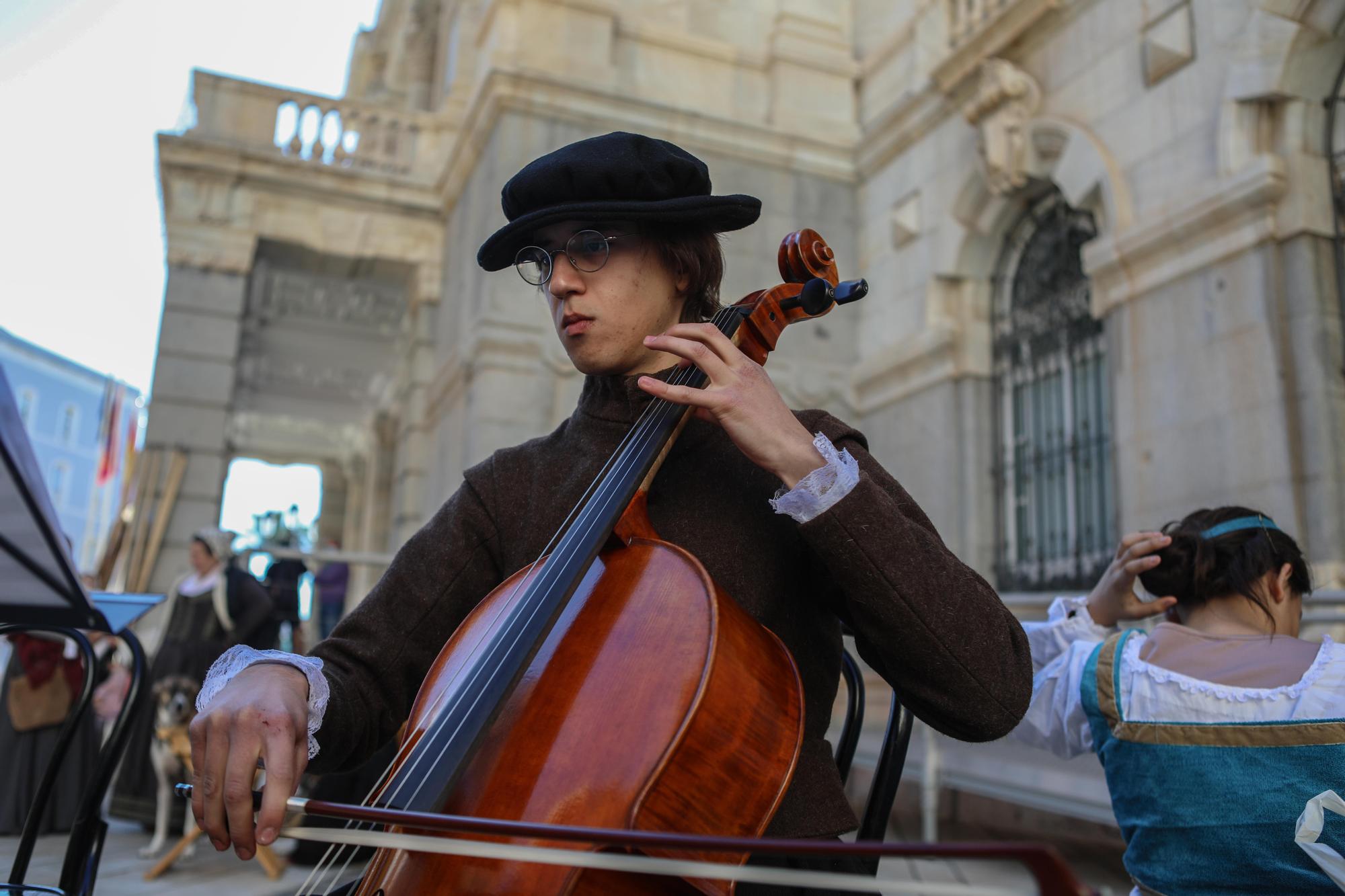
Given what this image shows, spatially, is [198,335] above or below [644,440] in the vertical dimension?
above

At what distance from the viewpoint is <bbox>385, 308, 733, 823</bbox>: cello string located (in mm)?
1007

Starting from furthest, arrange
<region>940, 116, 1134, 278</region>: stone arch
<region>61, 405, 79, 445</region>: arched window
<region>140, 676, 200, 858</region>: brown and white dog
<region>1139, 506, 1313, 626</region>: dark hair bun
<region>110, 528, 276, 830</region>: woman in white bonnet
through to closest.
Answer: <region>61, 405, 79, 445</region>: arched window → <region>940, 116, 1134, 278</region>: stone arch → <region>110, 528, 276, 830</region>: woman in white bonnet → <region>140, 676, 200, 858</region>: brown and white dog → <region>1139, 506, 1313, 626</region>: dark hair bun

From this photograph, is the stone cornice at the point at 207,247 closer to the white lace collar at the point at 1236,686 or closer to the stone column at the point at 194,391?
the stone column at the point at 194,391

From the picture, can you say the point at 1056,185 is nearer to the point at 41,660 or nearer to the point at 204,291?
the point at 41,660

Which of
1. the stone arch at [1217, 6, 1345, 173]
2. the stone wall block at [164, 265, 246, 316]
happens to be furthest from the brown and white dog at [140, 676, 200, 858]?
the stone arch at [1217, 6, 1345, 173]

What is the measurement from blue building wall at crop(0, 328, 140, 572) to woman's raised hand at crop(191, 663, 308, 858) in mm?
36043

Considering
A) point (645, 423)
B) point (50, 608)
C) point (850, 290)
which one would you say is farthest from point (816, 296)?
point (50, 608)

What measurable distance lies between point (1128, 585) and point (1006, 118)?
18.3ft

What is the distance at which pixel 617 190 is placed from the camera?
56.1 inches

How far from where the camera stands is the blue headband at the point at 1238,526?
1.97 metres

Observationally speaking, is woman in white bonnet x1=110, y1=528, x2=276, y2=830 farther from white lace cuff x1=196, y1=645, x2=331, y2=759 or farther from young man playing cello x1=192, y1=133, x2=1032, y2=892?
white lace cuff x1=196, y1=645, x2=331, y2=759

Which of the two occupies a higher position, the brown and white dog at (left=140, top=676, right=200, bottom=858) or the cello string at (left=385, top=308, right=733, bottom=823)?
the cello string at (left=385, top=308, right=733, bottom=823)

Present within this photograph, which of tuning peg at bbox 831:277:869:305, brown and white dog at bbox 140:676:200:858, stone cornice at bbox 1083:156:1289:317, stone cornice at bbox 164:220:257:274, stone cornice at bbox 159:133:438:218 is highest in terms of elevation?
stone cornice at bbox 159:133:438:218

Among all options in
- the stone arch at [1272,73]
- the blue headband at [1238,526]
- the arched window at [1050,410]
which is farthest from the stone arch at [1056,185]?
the blue headband at [1238,526]
